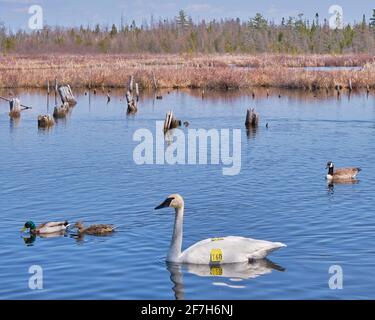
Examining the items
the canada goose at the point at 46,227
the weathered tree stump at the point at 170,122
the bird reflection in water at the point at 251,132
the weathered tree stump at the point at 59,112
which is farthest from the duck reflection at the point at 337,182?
the weathered tree stump at the point at 59,112

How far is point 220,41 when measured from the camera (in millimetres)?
144250

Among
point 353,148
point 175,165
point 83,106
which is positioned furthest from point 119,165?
point 83,106

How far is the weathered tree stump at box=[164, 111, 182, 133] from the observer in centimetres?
3728

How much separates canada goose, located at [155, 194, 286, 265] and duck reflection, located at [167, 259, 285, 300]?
10 cm

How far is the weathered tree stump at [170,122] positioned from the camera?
3728cm

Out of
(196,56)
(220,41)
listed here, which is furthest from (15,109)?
(220,41)

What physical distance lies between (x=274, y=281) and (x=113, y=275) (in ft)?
9.80

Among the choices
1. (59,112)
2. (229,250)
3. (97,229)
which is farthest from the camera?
(59,112)

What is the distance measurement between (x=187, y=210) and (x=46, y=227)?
407cm

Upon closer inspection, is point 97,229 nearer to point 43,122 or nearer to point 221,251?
point 221,251

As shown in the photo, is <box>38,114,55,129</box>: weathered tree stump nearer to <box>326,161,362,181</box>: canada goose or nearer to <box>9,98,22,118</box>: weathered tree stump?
<box>9,98,22,118</box>: weathered tree stump

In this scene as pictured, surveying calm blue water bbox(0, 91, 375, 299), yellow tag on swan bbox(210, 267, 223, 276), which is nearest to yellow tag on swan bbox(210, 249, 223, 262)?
yellow tag on swan bbox(210, 267, 223, 276)

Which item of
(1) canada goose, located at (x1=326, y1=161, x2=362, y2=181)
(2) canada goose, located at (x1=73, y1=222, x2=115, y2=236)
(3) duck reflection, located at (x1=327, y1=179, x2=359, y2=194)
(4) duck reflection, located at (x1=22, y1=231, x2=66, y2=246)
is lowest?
(4) duck reflection, located at (x1=22, y1=231, x2=66, y2=246)

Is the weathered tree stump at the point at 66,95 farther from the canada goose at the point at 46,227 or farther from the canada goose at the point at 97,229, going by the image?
the canada goose at the point at 97,229
